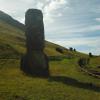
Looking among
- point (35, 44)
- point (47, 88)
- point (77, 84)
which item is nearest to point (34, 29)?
point (35, 44)

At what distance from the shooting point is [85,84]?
3497cm

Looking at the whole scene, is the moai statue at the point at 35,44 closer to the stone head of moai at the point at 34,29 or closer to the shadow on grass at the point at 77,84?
the stone head of moai at the point at 34,29

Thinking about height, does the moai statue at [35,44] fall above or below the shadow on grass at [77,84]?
above

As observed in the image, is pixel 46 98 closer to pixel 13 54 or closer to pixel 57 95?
pixel 57 95

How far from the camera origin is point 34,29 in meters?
42.4

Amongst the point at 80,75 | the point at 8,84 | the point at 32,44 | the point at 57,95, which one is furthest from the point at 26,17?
the point at 57,95

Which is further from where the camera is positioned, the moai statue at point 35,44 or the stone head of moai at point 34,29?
the stone head of moai at point 34,29

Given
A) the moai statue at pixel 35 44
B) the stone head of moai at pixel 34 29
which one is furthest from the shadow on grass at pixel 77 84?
the stone head of moai at pixel 34 29

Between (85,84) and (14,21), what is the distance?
158 meters

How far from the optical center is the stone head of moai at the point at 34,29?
4225 centimetres

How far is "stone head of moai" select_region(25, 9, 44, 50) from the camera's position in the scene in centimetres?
4225

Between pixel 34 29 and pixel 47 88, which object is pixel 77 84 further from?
pixel 34 29

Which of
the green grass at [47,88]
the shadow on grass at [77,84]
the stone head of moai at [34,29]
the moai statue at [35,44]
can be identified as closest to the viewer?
the green grass at [47,88]

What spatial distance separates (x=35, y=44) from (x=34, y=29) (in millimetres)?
2067
